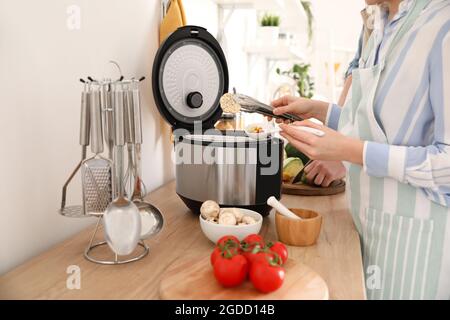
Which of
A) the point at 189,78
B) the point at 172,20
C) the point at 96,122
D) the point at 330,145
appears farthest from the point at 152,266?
the point at 172,20

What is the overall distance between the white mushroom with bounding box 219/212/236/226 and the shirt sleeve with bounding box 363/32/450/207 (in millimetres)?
283

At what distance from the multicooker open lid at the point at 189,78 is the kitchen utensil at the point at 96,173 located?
39 centimetres

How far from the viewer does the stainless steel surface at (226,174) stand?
3.21 feet

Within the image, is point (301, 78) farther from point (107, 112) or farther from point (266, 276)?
point (266, 276)

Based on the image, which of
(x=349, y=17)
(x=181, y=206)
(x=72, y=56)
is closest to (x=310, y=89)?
(x=349, y=17)

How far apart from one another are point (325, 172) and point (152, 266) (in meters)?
0.71

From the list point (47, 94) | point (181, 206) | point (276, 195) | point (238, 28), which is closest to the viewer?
point (47, 94)

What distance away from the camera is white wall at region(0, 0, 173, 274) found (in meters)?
0.76

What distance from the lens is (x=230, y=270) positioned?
68cm

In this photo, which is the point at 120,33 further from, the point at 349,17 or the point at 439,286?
the point at 349,17

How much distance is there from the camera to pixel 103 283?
2.35 ft

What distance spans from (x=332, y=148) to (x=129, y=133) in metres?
0.40

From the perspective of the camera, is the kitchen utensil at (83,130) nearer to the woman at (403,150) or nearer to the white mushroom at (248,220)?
the white mushroom at (248,220)

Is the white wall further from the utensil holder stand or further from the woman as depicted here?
the woman
